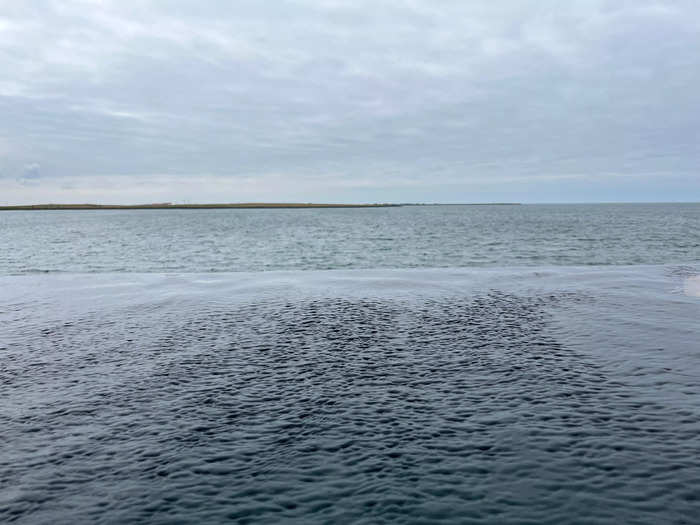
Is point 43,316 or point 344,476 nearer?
point 344,476

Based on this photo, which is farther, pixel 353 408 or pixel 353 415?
pixel 353 408

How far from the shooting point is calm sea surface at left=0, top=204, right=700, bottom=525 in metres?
10.1

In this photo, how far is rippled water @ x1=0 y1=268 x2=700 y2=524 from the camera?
33.0ft

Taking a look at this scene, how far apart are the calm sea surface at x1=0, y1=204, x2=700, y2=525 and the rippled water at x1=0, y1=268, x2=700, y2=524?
0.06 metres

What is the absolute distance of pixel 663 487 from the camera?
10.4 meters

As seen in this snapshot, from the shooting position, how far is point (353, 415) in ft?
46.1

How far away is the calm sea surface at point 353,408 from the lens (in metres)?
10.1

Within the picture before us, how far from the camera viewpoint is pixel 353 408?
572 inches

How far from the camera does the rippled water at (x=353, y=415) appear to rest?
1006cm

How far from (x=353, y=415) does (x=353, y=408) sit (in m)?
0.48

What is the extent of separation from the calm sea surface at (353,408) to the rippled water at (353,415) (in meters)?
0.06

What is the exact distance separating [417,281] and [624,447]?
26.8m

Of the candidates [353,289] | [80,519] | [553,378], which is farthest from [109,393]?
[353,289]

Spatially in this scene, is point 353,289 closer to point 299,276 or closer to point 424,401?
point 299,276
